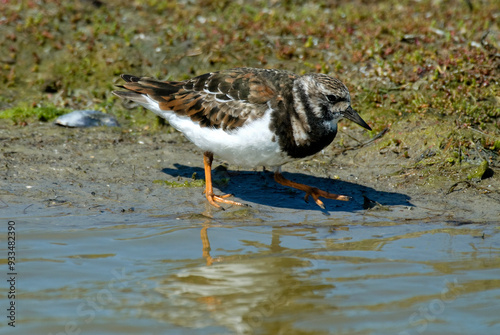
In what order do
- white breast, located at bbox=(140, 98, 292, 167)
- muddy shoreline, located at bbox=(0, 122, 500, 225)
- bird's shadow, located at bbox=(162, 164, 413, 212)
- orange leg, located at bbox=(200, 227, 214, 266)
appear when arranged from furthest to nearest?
1. bird's shadow, located at bbox=(162, 164, 413, 212)
2. muddy shoreline, located at bbox=(0, 122, 500, 225)
3. white breast, located at bbox=(140, 98, 292, 167)
4. orange leg, located at bbox=(200, 227, 214, 266)

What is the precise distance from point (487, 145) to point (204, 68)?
4941mm

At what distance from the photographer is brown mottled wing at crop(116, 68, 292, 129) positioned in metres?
7.18

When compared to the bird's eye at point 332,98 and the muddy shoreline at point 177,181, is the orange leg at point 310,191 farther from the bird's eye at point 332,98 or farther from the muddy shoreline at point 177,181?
the bird's eye at point 332,98

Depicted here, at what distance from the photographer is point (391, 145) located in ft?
29.2

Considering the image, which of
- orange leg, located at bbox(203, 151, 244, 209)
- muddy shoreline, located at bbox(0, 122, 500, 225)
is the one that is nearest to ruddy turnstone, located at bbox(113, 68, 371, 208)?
orange leg, located at bbox(203, 151, 244, 209)

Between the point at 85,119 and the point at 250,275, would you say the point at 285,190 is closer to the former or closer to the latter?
the point at 250,275

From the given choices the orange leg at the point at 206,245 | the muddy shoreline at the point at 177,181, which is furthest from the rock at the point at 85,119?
the orange leg at the point at 206,245

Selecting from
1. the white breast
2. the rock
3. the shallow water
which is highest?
the rock

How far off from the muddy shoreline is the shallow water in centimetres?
35

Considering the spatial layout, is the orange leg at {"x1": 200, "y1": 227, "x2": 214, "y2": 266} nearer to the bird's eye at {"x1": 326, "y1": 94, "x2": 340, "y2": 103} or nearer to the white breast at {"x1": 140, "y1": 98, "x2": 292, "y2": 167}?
the white breast at {"x1": 140, "y1": 98, "x2": 292, "y2": 167}

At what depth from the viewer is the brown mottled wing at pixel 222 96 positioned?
23.5 feet

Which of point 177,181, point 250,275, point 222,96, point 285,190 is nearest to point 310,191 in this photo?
point 285,190

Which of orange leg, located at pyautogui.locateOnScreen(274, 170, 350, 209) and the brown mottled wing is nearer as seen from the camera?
the brown mottled wing

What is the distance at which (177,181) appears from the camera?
836 centimetres
